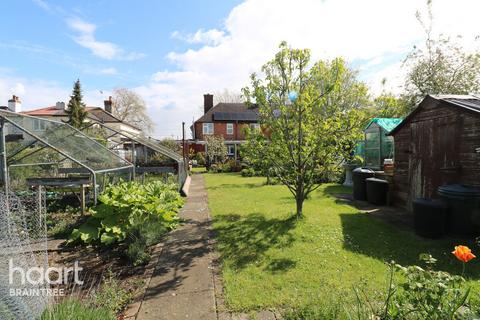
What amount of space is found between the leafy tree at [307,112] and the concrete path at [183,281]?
117 inches

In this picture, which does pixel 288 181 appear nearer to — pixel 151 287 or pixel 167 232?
pixel 167 232

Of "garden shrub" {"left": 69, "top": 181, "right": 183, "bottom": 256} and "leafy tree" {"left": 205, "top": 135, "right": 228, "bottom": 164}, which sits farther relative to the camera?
"leafy tree" {"left": 205, "top": 135, "right": 228, "bottom": 164}

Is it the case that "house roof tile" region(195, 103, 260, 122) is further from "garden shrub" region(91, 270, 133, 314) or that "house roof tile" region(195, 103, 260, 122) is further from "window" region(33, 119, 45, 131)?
"garden shrub" region(91, 270, 133, 314)

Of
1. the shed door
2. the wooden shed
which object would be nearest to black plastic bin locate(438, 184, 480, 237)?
the wooden shed

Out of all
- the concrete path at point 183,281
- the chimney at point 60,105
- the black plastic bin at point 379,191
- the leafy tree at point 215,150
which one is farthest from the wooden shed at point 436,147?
the chimney at point 60,105

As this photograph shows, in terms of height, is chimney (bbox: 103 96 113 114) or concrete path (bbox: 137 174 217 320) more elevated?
chimney (bbox: 103 96 113 114)

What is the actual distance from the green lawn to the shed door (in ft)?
5.83

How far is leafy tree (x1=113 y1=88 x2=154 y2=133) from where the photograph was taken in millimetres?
50384

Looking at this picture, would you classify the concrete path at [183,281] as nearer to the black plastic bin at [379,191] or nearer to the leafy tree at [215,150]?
the black plastic bin at [379,191]

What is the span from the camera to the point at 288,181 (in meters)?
7.09

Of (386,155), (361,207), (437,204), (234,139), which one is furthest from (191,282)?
(234,139)

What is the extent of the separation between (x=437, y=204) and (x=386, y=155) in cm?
759

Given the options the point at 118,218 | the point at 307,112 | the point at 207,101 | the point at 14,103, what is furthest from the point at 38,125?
the point at 14,103

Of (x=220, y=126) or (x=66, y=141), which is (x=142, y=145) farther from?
(x=220, y=126)
